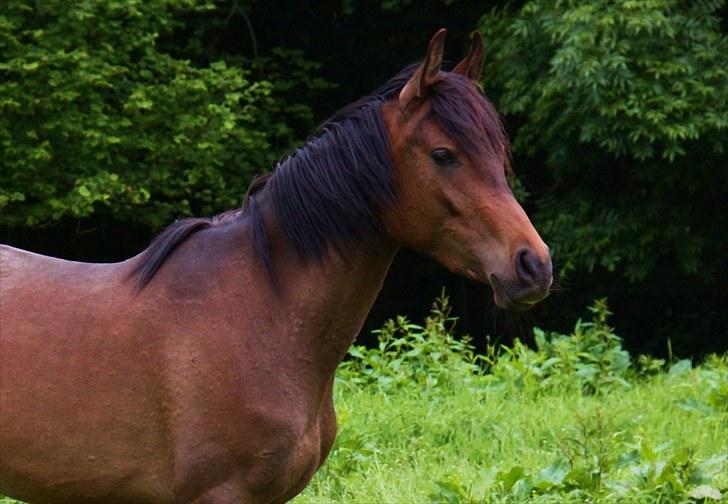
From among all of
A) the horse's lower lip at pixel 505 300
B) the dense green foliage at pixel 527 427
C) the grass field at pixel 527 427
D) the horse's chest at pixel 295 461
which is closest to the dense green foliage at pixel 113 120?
the dense green foliage at pixel 527 427

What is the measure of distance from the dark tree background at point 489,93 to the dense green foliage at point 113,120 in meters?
0.02

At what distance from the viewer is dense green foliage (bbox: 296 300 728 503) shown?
448 centimetres

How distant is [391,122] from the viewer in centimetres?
289

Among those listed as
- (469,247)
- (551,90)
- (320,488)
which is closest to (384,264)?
(469,247)

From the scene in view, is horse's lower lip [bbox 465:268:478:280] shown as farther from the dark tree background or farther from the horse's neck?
Result: the dark tree background

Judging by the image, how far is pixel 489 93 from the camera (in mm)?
11055

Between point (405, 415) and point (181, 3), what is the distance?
223 inches

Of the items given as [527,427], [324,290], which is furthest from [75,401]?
[527,427]

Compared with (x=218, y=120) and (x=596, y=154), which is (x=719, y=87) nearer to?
(x=596, y=154)

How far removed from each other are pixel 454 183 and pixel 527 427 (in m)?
3.10

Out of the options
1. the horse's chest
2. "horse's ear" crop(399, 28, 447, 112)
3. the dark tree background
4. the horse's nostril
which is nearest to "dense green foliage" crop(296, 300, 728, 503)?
the horse's chest

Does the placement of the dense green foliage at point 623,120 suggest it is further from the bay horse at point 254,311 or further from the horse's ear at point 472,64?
the bay horse at point 254,311

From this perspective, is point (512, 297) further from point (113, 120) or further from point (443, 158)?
point (113, 120)

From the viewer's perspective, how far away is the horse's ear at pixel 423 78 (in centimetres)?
276
